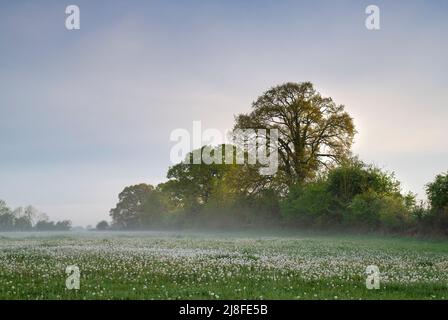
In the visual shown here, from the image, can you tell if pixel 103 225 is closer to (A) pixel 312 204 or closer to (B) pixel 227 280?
(A) pixel 312 204

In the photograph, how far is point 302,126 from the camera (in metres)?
55.4

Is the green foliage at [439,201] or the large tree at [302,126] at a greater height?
the large tree at [302,126]

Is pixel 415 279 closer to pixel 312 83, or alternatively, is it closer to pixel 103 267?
pixel 103 267

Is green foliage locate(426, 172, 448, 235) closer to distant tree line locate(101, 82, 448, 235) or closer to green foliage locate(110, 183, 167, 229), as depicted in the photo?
distant tree line locate(101, 82, 448, 235)

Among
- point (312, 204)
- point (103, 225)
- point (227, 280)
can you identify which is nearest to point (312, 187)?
point (312, 204)

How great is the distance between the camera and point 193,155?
86250mm

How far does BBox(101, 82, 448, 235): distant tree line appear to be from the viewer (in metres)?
38.1

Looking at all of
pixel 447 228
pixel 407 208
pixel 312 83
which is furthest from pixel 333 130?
pixel 447 228

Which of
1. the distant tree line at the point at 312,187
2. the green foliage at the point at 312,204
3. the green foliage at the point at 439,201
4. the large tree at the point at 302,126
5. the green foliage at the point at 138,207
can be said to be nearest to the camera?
the green foliage at the point at 439,201

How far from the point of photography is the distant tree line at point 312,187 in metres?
38.1

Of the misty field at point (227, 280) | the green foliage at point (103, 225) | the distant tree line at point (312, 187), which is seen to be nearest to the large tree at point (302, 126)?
the distant tree line at point (312, 187)

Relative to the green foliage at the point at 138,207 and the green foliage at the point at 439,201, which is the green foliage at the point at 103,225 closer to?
the green foliage at the point at 138,207

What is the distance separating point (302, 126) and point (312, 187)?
33.4 feet

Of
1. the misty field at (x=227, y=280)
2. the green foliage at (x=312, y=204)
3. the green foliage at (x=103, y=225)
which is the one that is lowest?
the green foliage at (x=103, y=225)
